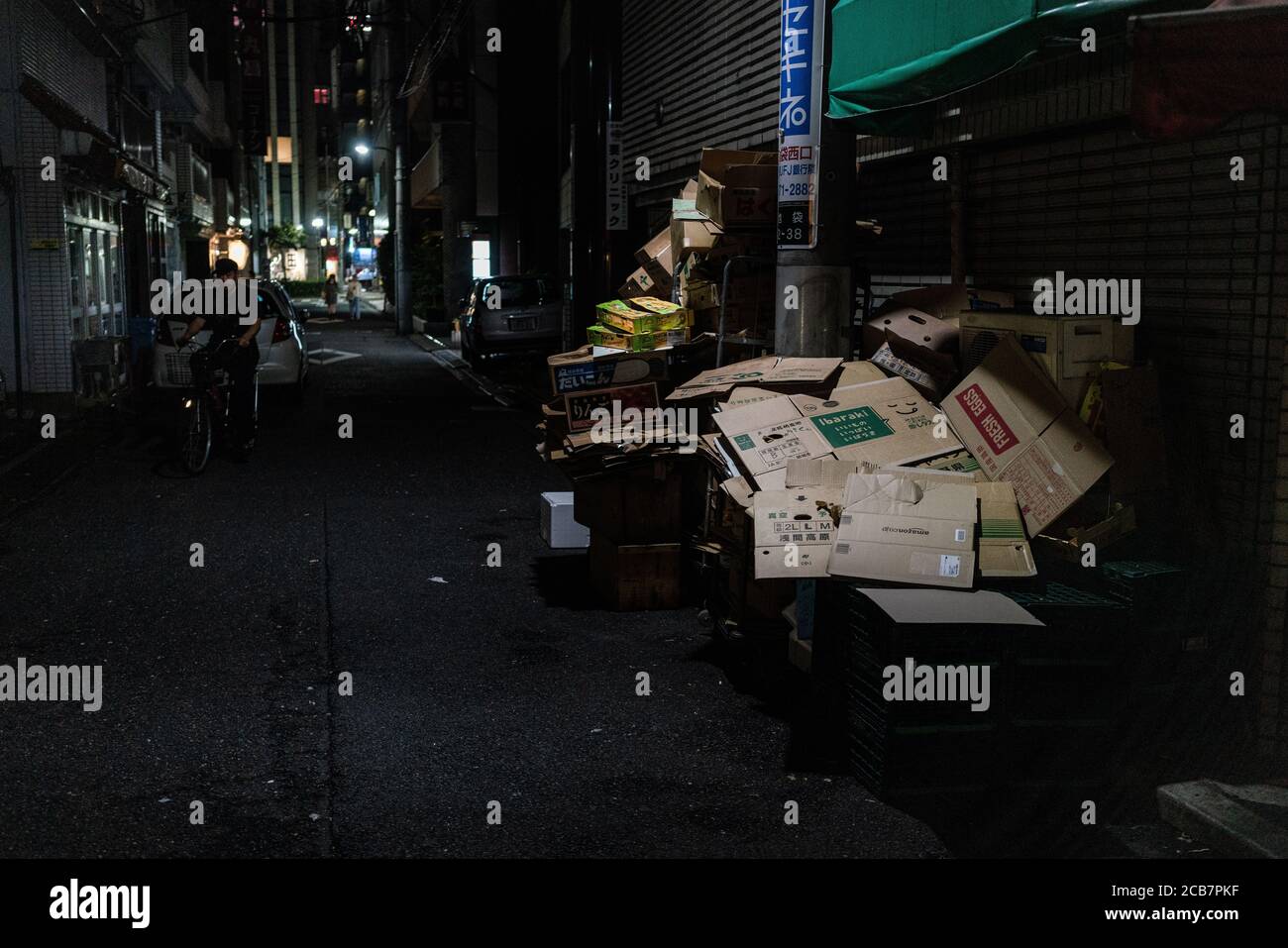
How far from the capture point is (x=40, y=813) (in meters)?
5.00

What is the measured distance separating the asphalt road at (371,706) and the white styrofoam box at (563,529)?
0.09 metres

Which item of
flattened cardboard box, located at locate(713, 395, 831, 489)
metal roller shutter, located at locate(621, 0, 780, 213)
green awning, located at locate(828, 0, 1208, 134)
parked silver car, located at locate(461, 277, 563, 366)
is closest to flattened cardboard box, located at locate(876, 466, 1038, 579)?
flattened cardboard box, located at locate(713, 395, 831, 489)

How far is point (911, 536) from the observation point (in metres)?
5.66

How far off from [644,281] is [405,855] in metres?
7.60

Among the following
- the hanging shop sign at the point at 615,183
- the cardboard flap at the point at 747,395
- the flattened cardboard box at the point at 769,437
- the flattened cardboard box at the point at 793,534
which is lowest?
the flattened cardboard box at the point at 793,534

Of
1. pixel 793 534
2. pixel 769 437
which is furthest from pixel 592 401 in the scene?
pixel 793 534

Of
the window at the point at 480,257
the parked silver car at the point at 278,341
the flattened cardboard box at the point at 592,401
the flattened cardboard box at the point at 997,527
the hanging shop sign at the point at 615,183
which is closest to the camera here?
the flattened cardboard box at the point at 997,527

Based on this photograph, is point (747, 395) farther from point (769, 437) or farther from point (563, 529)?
point (563, 529)

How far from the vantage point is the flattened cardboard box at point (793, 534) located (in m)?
6.01

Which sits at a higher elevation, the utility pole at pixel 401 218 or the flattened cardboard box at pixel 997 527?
the utility pole at pixel 401 218

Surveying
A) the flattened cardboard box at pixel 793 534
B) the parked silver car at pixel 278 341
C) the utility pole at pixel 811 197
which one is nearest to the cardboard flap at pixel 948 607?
the flattened cardboard box at pixel 793 534

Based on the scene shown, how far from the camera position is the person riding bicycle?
13461 millimetres

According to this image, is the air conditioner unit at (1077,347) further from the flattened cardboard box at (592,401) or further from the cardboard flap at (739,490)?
the flattened cardboard box at (592,401)
